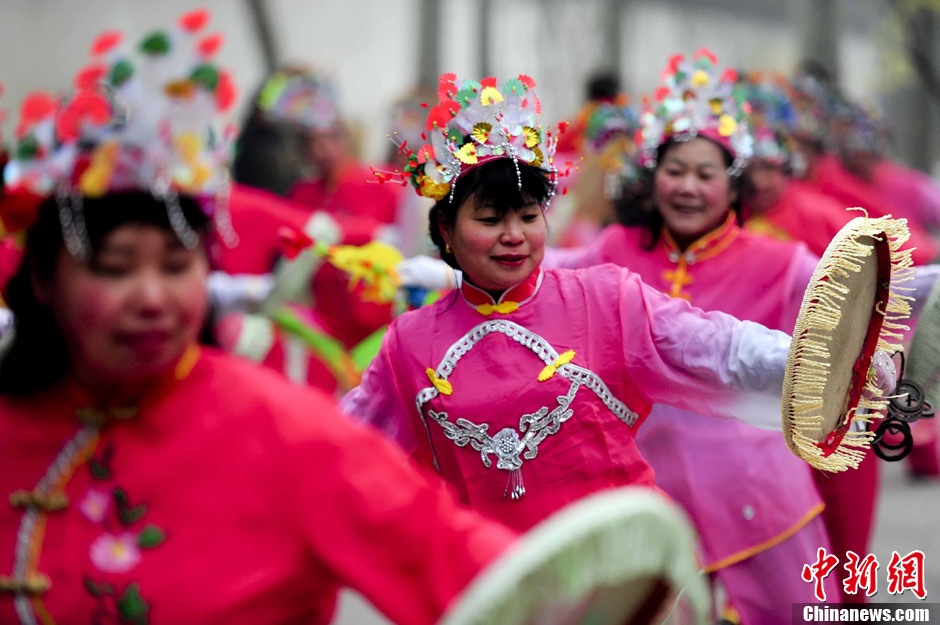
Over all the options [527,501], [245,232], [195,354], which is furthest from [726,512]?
[245,232]

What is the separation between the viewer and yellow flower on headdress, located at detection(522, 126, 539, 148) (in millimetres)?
3820

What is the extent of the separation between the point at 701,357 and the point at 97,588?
166 centimetres

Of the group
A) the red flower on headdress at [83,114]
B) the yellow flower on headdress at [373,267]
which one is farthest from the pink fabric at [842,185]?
the red flower on headdress at [83,114]

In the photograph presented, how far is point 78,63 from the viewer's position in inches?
552

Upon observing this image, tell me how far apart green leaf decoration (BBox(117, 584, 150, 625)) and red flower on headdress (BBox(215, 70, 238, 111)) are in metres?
0.78

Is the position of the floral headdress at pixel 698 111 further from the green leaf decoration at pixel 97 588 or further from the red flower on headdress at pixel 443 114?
the green leaf decoration at pixel 97 588

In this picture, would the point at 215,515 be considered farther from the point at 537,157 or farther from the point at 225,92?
the point at 537,157

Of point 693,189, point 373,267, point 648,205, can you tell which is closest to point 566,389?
point 373,267

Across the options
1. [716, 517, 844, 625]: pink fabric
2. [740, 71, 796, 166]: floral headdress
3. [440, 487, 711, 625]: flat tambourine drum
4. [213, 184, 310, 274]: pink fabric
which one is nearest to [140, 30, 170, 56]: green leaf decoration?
→ [440, 487, 711, 625]: flat tambourine drum

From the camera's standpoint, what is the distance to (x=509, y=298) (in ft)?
12.2

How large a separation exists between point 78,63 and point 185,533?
41.2 feet

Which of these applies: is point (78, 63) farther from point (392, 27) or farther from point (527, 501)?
point (527, 501)

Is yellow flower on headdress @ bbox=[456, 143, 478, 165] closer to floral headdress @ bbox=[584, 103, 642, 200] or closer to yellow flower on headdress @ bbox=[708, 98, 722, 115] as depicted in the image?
yellow flower on headdress @ bbox=[708, 98, 722, 115]

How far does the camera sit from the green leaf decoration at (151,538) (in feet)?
7.45
